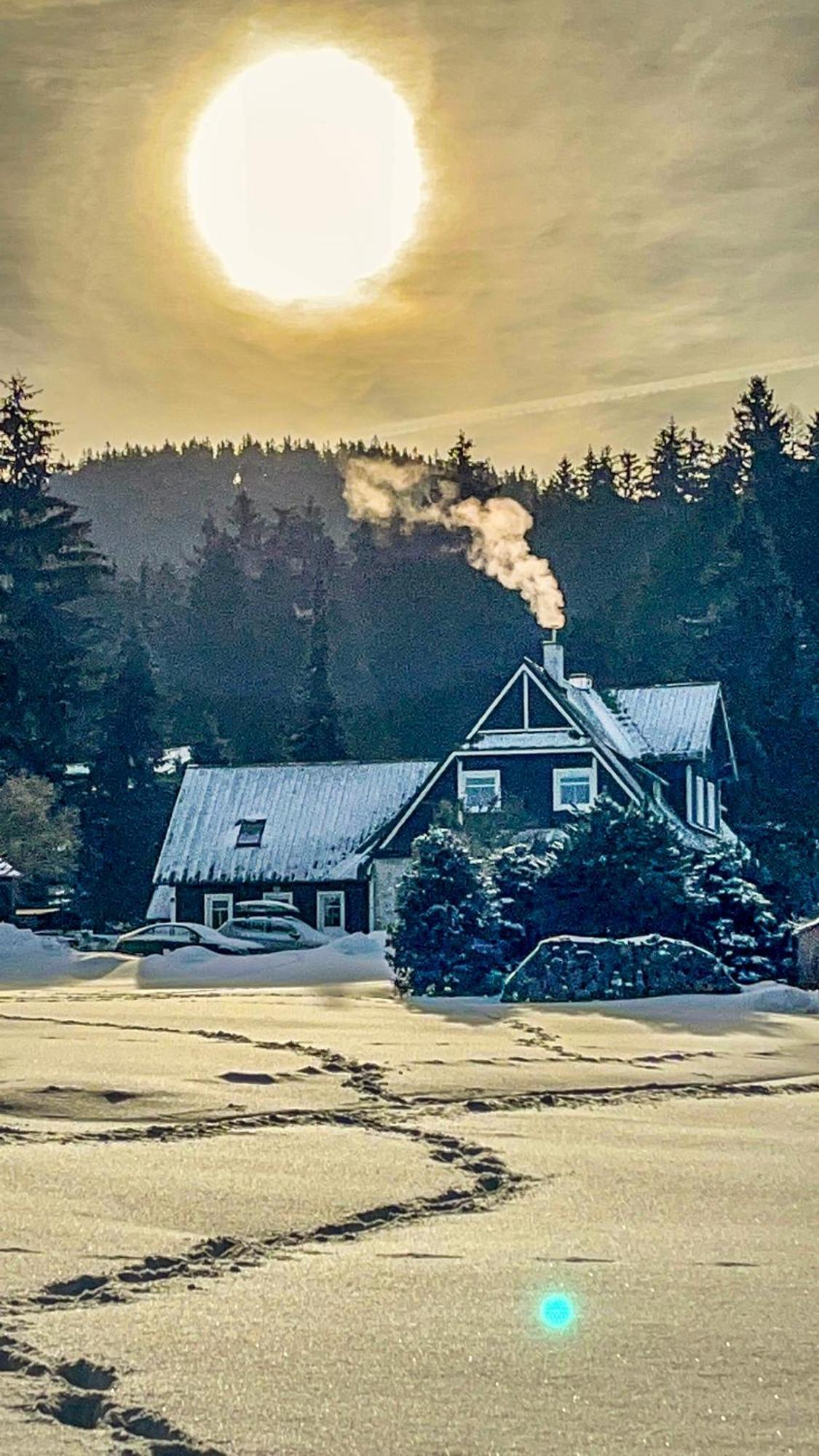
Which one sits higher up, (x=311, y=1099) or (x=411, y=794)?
(x=411, y=794)

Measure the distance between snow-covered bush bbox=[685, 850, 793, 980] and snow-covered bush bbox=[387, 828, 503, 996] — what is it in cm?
331

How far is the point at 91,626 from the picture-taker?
72.4 m

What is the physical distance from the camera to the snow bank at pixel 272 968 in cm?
3094

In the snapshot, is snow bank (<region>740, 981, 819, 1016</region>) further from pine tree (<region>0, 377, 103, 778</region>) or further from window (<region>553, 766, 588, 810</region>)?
pine tree (<region>0, 377, 103, 778</region>)

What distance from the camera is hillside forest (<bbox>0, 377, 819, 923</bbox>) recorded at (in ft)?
194

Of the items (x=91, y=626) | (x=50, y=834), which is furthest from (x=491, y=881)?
(x=91, y=626)

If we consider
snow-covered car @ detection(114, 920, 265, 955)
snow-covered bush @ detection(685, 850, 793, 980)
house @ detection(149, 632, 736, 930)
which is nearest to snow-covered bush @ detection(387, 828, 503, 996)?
snow-covered bush @ detection(685, 850, 793, 980)

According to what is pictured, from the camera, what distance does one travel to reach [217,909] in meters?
49.5

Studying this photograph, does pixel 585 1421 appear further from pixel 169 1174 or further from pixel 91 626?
pixel 91 626

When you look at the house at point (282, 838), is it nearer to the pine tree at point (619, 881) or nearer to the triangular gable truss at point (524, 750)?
the triangular gable truss at point (524, 750)

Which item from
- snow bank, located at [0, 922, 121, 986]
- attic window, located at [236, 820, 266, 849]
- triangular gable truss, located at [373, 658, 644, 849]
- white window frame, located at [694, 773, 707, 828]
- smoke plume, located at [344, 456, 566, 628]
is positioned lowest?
snow bank, located at [0, 922, 121, 986]

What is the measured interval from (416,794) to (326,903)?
4.19 metres

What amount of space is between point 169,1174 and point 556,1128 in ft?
10.6

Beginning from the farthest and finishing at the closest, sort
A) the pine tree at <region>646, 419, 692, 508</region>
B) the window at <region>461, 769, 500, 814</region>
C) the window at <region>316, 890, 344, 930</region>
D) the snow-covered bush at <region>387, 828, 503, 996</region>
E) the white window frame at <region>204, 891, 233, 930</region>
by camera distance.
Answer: the pine tree at <region>646, 419, 692, 508</region>, the white window frame at <region>204, 891, 233, 930</region>, the window at <region>316, 890, 344, 930</region>, the window at <region>461, 769, 500, 814</region>, the snow-covered bush at <region>387, 828, 503, 996</region>
